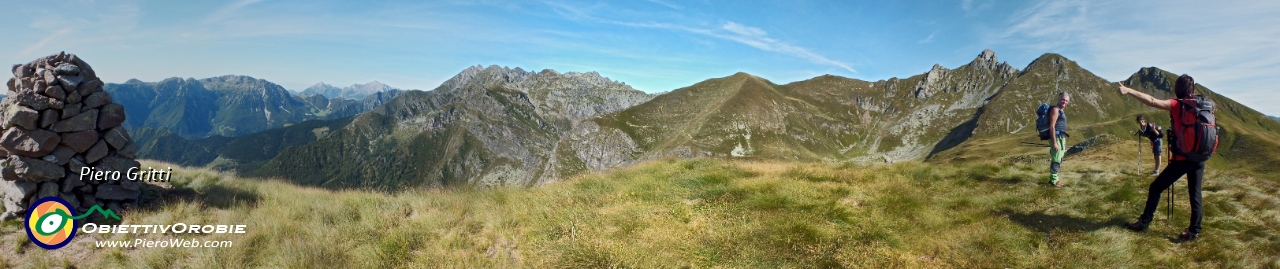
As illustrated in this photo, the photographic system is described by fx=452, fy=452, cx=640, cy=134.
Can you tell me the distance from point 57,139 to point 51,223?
2.04m

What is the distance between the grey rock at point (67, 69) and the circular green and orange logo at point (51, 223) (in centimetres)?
296

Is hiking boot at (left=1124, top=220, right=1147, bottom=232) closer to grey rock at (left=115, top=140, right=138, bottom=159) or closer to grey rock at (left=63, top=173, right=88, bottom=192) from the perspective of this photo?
grey rock at (left=63, top=173, right=88, bottom=192)

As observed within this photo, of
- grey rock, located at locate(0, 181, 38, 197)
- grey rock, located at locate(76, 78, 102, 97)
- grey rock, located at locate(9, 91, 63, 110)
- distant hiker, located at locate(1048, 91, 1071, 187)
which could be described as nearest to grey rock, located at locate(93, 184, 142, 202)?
grey rock, located at locate(0, 181, 38, 197)

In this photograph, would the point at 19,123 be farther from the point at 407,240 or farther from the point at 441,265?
the point at 441,265

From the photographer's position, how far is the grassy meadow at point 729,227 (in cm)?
673

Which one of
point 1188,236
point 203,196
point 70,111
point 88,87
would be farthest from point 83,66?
point 1188,236

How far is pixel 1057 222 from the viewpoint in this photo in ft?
27.0

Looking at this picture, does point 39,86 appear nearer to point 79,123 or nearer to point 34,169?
point 79,123

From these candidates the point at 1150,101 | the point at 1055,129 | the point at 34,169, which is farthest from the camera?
the point at 1055,129

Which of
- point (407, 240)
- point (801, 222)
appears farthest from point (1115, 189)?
point (407, 240)

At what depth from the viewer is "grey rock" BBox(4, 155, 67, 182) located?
32.4ft

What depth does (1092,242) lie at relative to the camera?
712 cm

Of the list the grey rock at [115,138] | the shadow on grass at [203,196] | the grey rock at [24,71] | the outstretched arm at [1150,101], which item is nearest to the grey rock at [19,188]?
the grey rock at [115,138]

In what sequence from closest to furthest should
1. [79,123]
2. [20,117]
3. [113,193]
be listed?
1. [20,117]
2. [79,123]
3. [113,193]
